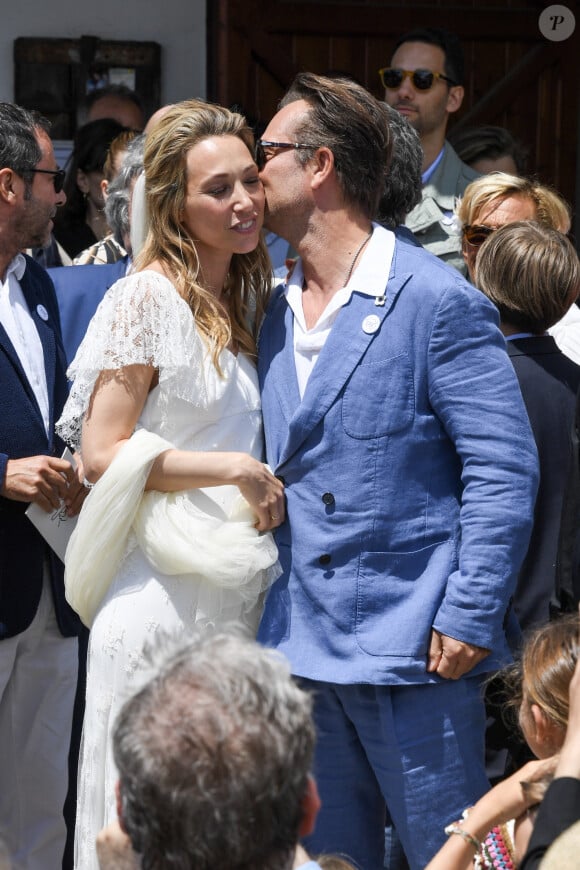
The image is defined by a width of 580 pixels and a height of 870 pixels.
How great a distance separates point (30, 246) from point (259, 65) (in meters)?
3.01

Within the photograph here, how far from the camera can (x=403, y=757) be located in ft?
8.98

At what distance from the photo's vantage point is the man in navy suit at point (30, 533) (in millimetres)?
3561

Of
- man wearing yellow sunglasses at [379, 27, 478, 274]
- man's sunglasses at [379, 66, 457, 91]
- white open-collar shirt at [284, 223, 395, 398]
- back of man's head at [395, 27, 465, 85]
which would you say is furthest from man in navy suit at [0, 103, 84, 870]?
back of man's head at [395, 27, 465, 85]

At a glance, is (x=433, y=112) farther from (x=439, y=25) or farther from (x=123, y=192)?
(x=123, y=192)

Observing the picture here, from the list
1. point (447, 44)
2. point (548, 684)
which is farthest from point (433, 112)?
point (548, 684)

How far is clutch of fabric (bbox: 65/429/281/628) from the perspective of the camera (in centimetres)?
282

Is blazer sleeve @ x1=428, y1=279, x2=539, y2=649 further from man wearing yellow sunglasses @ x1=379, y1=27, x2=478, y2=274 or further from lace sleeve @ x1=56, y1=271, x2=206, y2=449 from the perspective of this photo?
man wearing yellow sunglasses @ x1=379, y1=27, x2=478, y2=274

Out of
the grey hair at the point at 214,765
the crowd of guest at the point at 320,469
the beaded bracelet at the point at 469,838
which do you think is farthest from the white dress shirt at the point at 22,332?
the grey hair at the point at 214,765

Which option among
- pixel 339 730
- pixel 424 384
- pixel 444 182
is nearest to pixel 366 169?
pixel 424 384

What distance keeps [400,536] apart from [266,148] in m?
0.92

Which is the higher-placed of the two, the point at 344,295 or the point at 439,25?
the point at 439,25

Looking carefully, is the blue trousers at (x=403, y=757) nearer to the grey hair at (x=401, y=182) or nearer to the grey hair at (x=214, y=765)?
the grey hair at (x=214, y=765)

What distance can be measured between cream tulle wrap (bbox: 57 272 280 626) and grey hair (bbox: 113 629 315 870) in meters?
1.13

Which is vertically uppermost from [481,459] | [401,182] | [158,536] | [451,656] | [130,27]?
[130,27]
